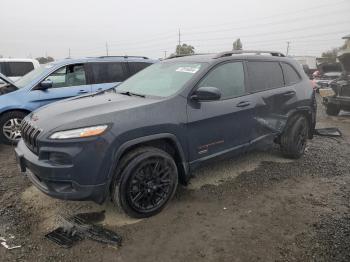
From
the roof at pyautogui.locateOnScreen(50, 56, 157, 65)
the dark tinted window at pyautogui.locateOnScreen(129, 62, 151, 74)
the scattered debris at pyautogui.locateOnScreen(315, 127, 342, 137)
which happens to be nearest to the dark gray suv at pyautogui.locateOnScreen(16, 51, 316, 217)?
the scattered debris at pyautogui.locateOnScreen(315, 127, 342, 137)

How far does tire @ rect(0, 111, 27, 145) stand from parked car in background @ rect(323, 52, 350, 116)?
26.3 ft

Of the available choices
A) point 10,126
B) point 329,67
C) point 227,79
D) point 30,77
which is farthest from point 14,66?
point 329,67

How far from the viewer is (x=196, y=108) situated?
3.89m

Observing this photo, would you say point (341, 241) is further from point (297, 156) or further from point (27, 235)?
point (27, 235)

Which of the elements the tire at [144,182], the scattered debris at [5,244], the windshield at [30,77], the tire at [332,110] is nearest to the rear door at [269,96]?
the tire at [144,182]

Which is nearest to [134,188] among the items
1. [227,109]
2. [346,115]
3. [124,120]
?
[124,120]

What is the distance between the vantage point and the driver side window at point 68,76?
681cm

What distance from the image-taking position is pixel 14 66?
36.5 ft

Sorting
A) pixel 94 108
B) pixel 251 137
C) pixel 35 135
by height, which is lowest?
pixel 251 137

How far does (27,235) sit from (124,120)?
59.8 inches

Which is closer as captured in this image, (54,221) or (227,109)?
(54,221)

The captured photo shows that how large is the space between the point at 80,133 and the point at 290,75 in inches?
147

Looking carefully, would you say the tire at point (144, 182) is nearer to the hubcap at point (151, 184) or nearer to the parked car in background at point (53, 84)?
the hubcap at point (151, 184)

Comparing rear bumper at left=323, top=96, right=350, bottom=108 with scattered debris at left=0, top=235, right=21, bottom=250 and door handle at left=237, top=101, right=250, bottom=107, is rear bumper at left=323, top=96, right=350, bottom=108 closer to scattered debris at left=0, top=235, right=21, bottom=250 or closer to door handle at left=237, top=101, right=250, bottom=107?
door handle at left=237, top=101, right=250, bottom=107
